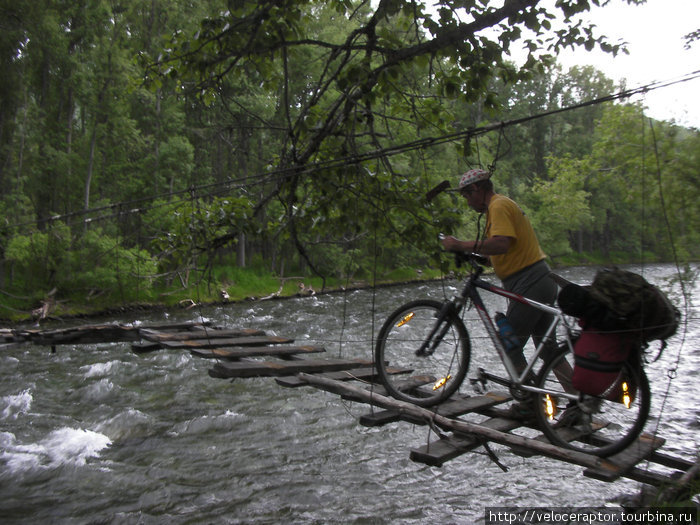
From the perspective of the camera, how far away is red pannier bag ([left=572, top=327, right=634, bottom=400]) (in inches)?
151

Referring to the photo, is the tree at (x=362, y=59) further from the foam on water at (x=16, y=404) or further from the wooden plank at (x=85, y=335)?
the foam on water at (x=16, y=404)

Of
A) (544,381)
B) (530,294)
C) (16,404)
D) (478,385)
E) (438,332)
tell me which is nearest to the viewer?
(544,381)

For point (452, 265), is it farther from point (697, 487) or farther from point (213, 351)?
point (697, 487)

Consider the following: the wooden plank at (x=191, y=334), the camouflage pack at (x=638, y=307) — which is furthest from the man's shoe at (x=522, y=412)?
the wooden plank at (x=191, y=334)

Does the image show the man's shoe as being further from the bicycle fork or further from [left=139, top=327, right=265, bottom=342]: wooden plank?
[left=139, top=327, right=265, bottom=342]: wooden plank

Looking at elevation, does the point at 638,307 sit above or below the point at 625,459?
above

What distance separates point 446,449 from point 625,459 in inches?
45.6

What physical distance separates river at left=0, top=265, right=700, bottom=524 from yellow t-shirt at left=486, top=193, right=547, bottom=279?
4.08 feet

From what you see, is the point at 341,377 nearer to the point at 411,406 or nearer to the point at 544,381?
the point at 411,406

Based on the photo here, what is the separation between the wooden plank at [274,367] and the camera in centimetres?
550

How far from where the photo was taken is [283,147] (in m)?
6.93

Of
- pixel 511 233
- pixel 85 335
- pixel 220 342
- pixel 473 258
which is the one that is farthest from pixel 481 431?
pixel 85 335

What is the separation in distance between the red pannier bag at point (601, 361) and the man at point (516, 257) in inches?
23.6

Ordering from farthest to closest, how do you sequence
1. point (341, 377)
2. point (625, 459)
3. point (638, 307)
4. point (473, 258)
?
point (341, 377) < point (473, 258) < point (625, 459) < point (638, 307)
